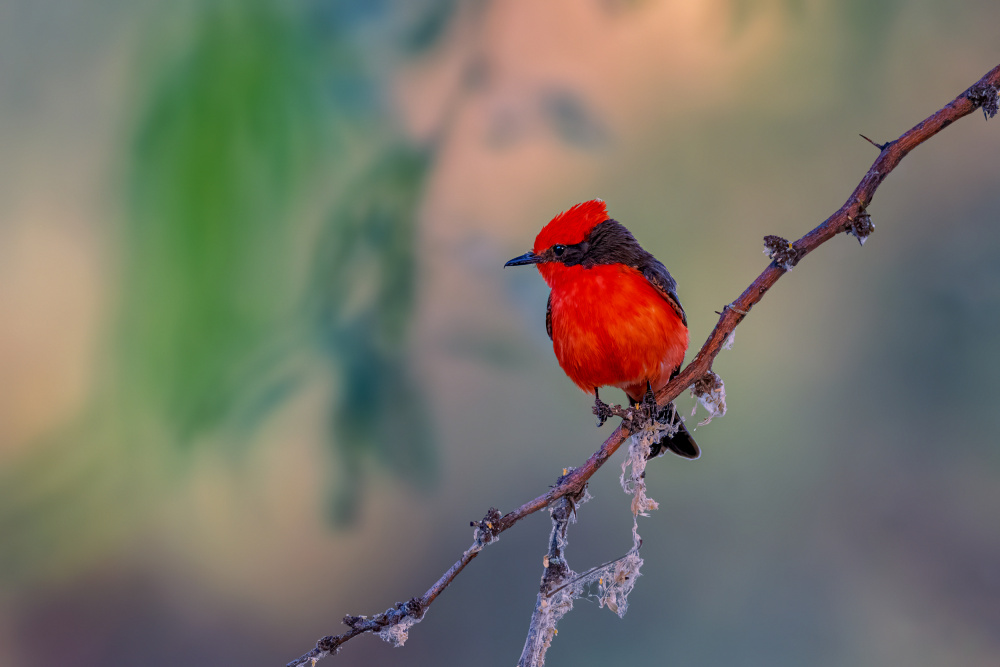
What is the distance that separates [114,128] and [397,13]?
865 millimetres

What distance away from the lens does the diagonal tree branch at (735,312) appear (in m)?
0.96

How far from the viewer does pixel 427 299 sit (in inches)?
91.1

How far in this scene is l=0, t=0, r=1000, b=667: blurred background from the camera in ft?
6.84

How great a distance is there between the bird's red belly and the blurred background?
0.71 meters

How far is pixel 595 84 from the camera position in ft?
7.70

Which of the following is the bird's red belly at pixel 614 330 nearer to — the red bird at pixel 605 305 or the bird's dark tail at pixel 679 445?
the red bird at pixel 605 305

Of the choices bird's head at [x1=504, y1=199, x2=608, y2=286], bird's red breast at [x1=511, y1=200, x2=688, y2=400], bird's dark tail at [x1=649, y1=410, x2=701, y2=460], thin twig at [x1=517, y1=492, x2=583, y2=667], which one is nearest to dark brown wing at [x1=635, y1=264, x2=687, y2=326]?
bird's red breast at [x1=511, y1=200, x2=688, y2=400]

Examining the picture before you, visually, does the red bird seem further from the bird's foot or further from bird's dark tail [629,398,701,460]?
the bird's foot

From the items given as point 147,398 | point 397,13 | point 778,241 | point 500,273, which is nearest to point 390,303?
point 500,273

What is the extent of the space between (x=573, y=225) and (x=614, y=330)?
0.20 metres

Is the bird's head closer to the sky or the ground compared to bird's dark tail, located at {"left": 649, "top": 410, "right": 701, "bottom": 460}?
closer to the sky

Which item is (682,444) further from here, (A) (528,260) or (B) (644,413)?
(A) (528,260)

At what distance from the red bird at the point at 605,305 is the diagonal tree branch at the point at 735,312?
185 mm

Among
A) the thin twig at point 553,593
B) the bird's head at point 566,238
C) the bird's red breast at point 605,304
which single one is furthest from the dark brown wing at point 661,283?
the thin twig at point 553,593
